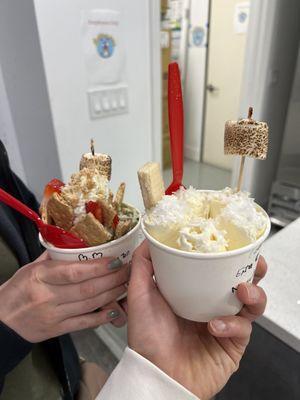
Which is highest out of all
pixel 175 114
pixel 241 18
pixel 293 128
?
pixel 241 18

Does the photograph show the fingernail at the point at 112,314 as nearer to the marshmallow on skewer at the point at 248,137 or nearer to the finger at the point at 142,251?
the finger at the point at 142,251

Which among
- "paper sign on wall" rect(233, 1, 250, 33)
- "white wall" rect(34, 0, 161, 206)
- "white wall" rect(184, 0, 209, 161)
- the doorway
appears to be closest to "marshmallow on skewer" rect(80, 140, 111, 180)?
"white wall" rect(34, 0, 161, 206)

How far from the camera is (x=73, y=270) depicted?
19.8 inches

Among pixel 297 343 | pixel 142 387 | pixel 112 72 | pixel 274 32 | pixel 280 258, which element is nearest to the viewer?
pixel 142 387

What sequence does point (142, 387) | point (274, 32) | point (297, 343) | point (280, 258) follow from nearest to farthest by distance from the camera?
point (142, 387), point (297, 343), point (280, 258), point (274, 32)

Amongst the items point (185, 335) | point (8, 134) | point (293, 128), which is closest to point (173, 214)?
point (185, 335)

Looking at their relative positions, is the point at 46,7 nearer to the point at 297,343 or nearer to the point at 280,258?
the point at 280,258

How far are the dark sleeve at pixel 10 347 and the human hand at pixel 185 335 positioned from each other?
21 cm

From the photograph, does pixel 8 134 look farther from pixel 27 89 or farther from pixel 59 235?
pixel 59 235

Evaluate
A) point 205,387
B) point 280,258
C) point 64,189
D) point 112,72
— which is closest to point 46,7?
point 112,72

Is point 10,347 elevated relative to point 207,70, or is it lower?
lower

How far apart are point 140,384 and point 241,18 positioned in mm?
3390

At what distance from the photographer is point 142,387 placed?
0.49 meters

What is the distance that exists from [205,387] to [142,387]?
11 centimetres
